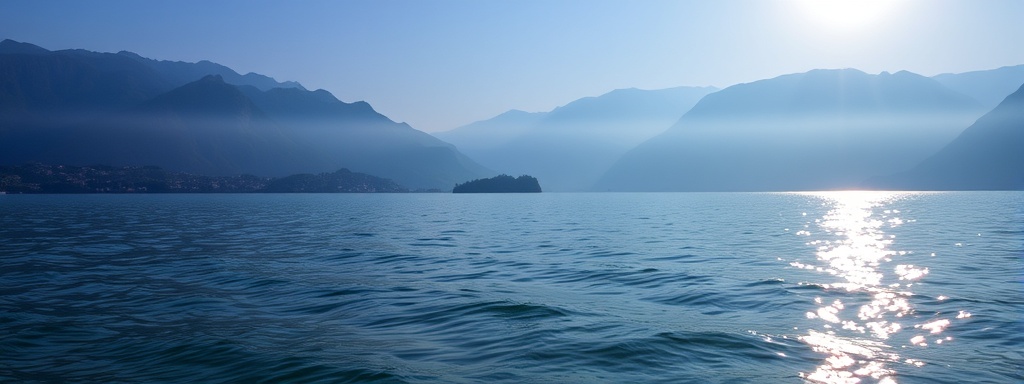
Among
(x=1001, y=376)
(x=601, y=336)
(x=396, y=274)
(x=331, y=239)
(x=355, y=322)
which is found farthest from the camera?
(x=331, y=239)

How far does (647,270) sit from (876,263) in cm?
1226

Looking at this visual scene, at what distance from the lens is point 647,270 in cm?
3005

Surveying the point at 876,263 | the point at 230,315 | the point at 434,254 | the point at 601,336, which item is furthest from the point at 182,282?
the point at 876,263

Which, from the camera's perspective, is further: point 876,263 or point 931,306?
point 876,263

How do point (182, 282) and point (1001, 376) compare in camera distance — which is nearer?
point (1001, 376)

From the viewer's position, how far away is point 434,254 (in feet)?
127

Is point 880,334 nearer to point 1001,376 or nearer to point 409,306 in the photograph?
point 1001,376

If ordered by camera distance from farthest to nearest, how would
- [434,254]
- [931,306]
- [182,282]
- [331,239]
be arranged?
1. [331,239]
2. [434,254]
3. [182,282]
4. [931,306]

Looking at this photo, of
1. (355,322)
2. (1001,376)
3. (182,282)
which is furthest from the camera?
(182,282)

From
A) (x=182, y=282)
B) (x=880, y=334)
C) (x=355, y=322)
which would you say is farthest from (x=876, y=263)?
(x=182, y=282)

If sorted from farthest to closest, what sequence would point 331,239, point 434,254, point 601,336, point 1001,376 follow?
Result: point 331,239 → point 434,254 → point 601,336 → point 1001,376

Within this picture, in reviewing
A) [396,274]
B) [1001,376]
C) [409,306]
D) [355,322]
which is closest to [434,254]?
[396,274]

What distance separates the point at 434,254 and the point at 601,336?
23.4 meters

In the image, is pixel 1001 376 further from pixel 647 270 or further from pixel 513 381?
pixel 647 270
